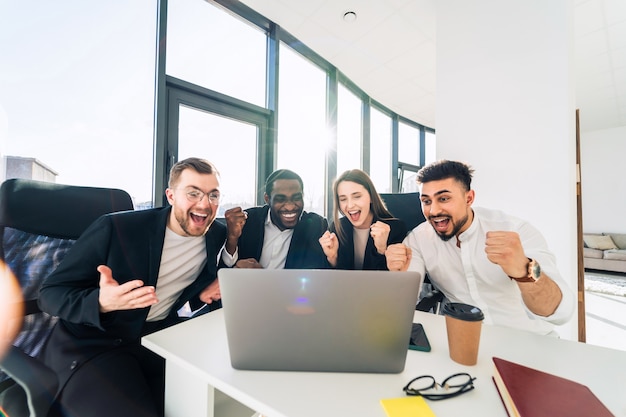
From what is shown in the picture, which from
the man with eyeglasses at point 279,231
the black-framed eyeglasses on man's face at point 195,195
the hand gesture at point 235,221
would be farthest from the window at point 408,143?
the black-framed eyeglasses on man's face at point 195,195

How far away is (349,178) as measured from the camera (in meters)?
1.69

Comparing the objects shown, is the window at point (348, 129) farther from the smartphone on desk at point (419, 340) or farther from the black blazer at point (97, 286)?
the smartphone on desk at point (419, 340)

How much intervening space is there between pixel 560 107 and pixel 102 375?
2.85 metres

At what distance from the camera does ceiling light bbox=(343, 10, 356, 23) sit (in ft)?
8.38

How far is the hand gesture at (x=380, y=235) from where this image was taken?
1459 millimetres

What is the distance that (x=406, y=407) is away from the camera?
51cm

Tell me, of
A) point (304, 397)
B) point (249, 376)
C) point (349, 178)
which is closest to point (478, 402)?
point (304, 397)

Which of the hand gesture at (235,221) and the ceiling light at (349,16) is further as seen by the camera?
the ceiling light at (349,16)

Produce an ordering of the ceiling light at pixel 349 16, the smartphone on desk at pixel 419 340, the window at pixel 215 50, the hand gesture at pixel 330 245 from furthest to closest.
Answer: the ceiling light at pixel 349 16 < the window at pixel 215 50 < the hand gesture at pixel 330 245 < the smartphone on desk at pixel 419 340

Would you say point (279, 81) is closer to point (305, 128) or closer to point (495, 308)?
point (305, 128)

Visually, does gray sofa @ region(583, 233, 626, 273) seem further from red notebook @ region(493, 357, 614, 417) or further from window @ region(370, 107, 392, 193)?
red notebook @ region(493, 357, 614, 417)

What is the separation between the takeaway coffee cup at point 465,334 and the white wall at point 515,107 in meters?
1.67

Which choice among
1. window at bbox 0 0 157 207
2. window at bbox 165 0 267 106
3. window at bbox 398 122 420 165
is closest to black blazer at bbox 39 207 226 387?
window at bbox 0 0 157 207

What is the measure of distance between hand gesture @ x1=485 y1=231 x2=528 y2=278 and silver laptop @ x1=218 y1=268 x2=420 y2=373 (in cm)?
63
